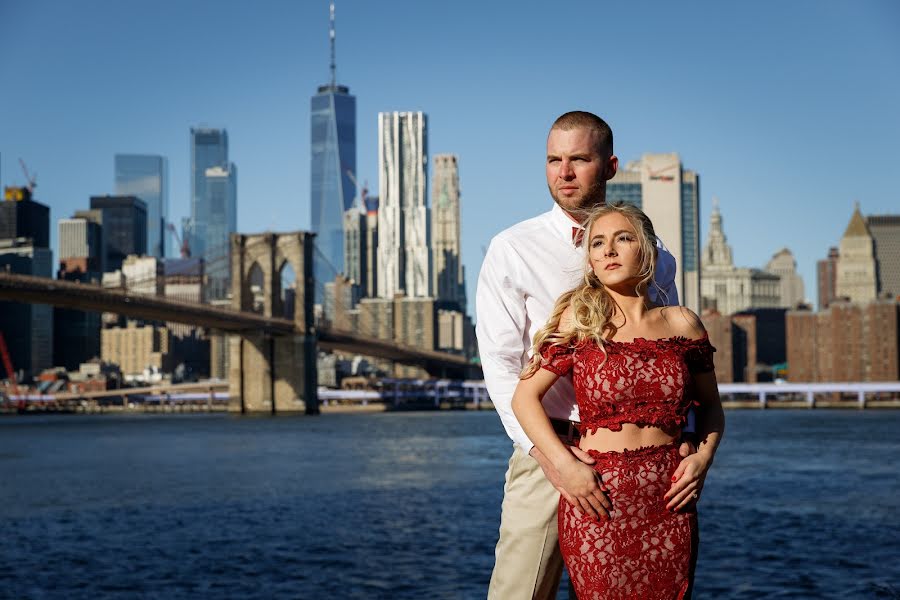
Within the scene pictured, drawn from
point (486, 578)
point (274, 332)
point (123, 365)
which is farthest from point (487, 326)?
point (123, 365)

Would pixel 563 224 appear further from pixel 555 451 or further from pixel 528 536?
pixel 528 536

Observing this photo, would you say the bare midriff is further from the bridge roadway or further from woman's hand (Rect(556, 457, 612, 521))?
the bridge roadway

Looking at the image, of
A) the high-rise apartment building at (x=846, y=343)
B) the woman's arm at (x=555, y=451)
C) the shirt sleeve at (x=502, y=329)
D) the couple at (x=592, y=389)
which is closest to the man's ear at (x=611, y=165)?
the couple at (x=592, y=389)

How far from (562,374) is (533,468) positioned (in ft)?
1.64

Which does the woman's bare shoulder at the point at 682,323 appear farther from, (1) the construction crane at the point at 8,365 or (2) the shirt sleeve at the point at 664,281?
(1) the construction crane at the point at 8,365

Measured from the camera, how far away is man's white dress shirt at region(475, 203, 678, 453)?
13.5ft

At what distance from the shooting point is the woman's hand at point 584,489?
11.9ft

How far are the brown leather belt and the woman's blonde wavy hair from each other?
0.82ft

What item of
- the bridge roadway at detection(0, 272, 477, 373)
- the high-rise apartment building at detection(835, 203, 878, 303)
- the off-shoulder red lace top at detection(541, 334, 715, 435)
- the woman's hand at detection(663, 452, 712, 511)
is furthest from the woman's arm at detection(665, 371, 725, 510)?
the high-rise apartment building at detection(835, 203, 878, 303)

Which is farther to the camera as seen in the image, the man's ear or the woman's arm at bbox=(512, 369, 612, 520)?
the man's ear

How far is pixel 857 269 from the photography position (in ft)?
643

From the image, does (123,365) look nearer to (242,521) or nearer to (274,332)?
(274,332)

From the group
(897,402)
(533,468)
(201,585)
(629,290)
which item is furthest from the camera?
(897,402)

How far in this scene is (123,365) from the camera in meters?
164
